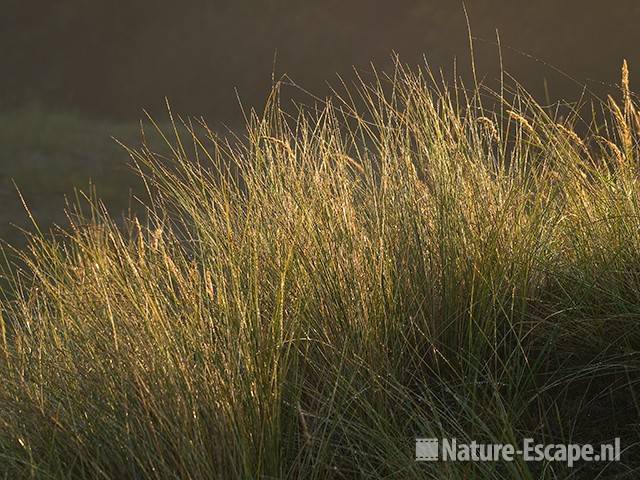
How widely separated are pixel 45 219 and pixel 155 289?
17.9 feet

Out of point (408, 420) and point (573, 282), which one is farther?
point (573, 282)

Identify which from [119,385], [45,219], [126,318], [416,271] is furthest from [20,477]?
[45,219]

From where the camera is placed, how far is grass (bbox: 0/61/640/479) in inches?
57.7

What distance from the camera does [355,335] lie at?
1.71 metres

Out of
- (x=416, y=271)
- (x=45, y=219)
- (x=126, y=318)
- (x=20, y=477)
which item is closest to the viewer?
(x=20, y=477)

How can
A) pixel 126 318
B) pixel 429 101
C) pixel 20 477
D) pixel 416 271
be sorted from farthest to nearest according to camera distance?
pixel 429 101 → pixel 416 271 → pixel 126 318 → pixel 20 477

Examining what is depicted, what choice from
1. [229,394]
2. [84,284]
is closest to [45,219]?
[84,284]

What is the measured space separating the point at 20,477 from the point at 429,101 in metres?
1.14

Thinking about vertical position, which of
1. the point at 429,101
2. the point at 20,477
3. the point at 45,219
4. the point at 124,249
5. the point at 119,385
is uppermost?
the point at 429,101

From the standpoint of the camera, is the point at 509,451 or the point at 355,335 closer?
the point at 509,451

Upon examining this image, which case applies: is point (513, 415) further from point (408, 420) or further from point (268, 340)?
point (268, 340)

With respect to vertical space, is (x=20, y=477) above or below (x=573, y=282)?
below

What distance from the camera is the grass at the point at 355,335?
1.47m

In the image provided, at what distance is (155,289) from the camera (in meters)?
1.72
